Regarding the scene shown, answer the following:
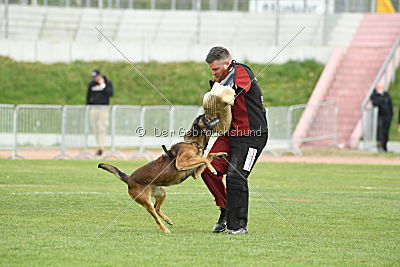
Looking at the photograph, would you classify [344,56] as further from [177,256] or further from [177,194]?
[177,256]

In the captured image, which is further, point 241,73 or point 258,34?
point 258,34

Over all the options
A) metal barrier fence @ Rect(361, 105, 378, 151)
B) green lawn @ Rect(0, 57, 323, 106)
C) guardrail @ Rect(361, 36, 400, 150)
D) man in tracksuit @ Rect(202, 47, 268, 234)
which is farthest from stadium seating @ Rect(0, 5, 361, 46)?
man in tracksuit @ Rect(202, 47, 268, 234)

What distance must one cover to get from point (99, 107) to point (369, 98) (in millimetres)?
9855

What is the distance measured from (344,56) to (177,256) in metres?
27.1

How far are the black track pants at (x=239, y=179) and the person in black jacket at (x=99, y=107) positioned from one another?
48.0 feet

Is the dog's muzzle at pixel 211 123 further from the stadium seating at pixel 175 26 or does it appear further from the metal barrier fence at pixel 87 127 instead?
the stadium seating at pixel 175 26

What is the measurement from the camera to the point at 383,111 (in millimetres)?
27797

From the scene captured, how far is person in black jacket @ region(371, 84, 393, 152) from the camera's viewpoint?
1086 inches

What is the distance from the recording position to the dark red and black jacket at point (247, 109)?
974cm

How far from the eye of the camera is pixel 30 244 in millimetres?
8734

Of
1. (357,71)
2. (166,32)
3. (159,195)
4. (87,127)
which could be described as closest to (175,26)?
(166,32)

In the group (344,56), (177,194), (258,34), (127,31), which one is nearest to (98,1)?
(127,31)

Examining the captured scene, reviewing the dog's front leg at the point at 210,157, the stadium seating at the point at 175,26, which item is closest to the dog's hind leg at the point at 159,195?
the dog's front leg at the point at 210,157

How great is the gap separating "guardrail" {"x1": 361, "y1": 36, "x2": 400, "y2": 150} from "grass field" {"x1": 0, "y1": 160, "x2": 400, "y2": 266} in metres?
10.1
